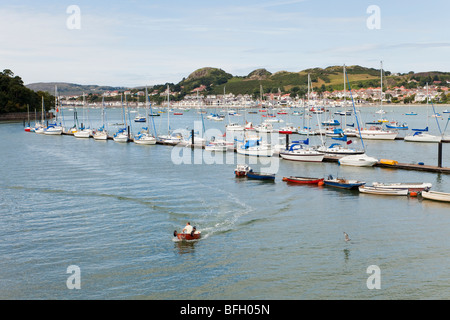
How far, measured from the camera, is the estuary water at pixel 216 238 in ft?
71.4

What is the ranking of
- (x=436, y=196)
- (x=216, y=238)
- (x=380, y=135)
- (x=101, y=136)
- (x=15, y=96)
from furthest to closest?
(x=15, y=96), (x=101, y=136), (x=380, y=135), (x=436, y=196), (x=216, y=238)

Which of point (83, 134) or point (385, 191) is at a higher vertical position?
point (83, 134)

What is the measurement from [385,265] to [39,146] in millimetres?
73356

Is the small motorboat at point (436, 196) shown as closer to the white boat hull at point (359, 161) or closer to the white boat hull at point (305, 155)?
the white boat hull at point (359, 161)

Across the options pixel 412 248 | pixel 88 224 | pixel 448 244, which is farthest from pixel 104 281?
pixel 448 244

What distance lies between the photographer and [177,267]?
23797mm

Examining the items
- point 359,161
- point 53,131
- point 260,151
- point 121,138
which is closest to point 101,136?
point 121,138

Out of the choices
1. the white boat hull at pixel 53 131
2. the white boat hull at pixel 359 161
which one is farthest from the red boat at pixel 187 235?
the white boat hull at pixel 53 131

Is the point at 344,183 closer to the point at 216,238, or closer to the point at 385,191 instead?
the point at 385,191

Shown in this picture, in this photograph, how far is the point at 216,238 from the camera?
28.4 m

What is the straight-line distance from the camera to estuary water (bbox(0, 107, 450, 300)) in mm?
21766

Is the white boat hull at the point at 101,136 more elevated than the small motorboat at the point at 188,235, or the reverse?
the white boat hull at the point at 101,136

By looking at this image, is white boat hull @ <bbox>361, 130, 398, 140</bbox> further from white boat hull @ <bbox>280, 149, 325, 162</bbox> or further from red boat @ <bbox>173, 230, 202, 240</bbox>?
red boat @ <bbox>173, 230, 202, 240</bbox>
